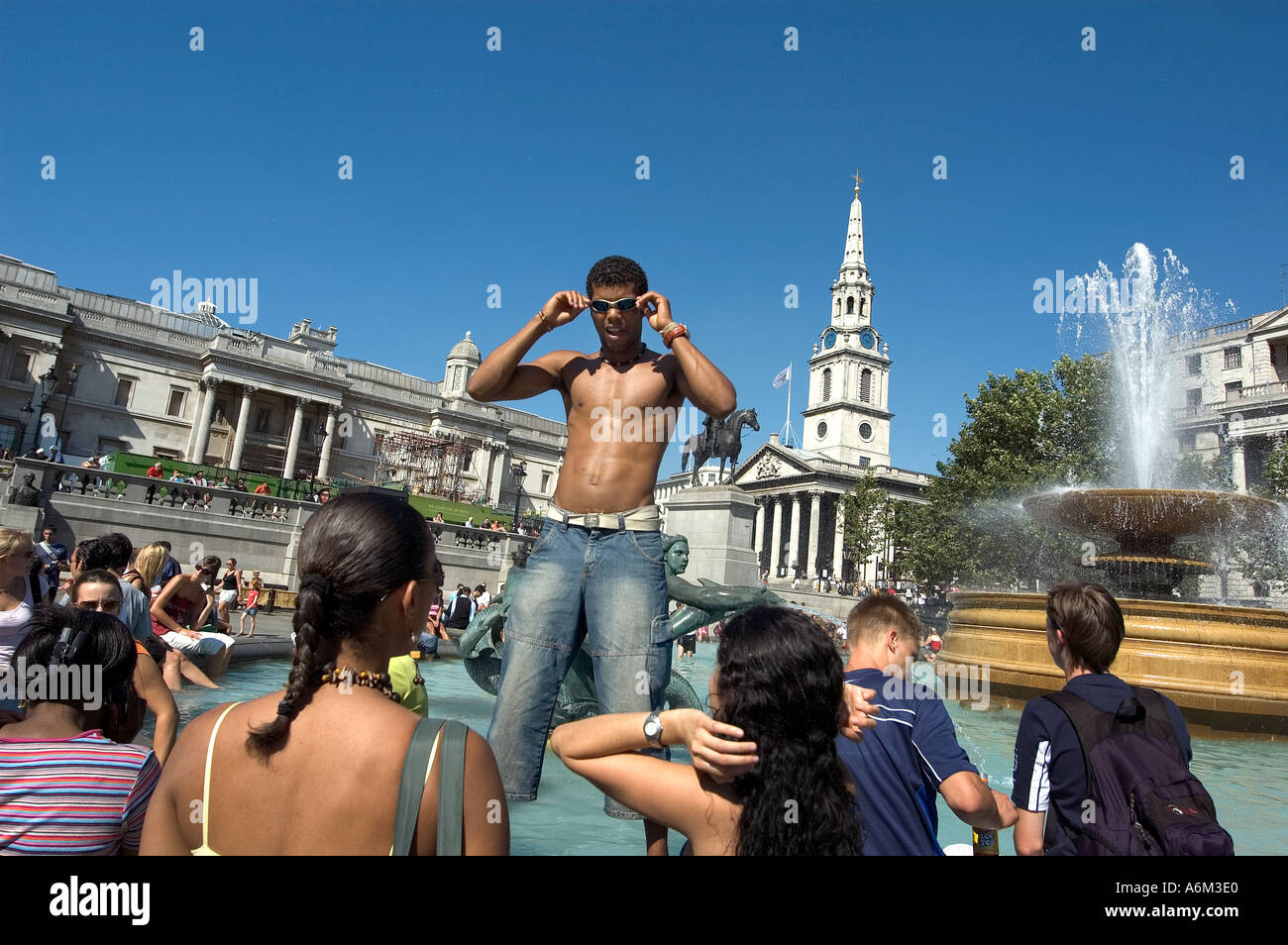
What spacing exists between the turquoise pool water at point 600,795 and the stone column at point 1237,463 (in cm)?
4474

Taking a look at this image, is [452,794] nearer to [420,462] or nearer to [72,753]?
[72,753]

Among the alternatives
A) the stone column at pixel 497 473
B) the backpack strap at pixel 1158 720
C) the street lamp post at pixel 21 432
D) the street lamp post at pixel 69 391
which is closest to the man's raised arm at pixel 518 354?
the backpack strap at pixel 1158 720

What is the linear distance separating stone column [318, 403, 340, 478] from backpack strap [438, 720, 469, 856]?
2456 inches

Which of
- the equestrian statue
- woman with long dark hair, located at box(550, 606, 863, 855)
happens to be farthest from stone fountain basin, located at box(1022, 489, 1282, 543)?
woman with long dark hair, located at box(550, 606, 863, 855)

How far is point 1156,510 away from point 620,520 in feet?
35.7

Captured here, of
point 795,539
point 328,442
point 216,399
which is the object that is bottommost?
point 795,539

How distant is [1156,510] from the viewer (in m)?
11.3

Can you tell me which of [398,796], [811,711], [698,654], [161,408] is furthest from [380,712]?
[161,408]

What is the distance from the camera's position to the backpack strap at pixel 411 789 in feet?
4.83

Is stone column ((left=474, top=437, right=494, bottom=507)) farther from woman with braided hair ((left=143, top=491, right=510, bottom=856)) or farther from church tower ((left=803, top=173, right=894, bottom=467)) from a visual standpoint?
woman with braided hair ((left=143, top=491, right=510, bottom=856))

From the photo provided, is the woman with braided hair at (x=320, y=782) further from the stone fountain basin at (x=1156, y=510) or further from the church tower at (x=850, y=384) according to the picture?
the church tower at (x=850, y=384)

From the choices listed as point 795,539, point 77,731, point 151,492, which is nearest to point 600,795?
point 77,731
